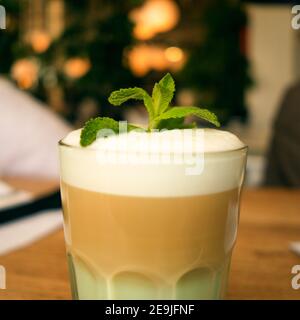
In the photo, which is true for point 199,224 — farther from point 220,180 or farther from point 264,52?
point 264,52

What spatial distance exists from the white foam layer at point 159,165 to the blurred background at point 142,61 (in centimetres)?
104

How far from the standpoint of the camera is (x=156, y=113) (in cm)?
49

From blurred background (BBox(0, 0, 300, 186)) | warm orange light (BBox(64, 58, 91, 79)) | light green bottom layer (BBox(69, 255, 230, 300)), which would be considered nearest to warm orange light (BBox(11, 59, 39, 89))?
blurred background (BBox(0, 0, 300, 186))

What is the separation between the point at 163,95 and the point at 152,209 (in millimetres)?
113

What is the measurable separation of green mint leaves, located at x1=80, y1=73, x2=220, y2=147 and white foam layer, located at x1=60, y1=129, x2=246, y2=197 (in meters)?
0.01

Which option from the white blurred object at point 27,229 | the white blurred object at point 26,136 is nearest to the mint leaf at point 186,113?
the white blurred object at point 27,229

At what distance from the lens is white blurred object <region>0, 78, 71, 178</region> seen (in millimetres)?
1426

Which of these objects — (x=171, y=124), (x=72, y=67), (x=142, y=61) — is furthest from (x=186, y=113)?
(x=142, y=61)

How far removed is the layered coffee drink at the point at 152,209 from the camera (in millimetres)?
440

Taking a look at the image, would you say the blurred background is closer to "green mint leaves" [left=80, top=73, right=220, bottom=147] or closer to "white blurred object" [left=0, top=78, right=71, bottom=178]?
"white blurred object" [left=0, top=78, right=71, bottom=178]

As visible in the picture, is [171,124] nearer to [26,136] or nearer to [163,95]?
[163,95]

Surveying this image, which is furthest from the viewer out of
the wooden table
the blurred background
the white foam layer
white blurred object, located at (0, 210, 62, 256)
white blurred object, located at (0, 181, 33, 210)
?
the blurred background

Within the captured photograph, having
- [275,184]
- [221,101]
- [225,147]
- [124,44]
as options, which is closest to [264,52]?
[221,101]

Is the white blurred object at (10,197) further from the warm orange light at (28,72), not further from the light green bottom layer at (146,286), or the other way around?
the warm orange light at (28,72)
